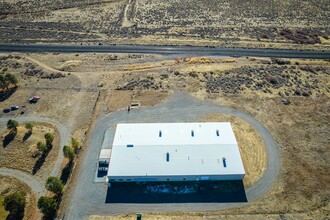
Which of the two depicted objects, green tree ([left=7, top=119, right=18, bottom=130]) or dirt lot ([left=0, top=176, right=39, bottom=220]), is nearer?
dirt lot ([left=0, top=176, right=39, bottom=220])

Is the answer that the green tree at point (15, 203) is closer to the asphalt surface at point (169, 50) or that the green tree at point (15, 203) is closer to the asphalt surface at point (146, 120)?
the asphalt surface at point (146, 120)

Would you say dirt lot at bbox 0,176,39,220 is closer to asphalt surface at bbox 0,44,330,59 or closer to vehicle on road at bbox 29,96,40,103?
vehicle on road at bbox 29,96,40,103

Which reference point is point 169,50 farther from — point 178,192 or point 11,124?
point 178,192

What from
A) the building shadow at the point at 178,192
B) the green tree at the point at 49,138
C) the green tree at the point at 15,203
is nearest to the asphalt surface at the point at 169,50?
the green tree at the point at 49,138

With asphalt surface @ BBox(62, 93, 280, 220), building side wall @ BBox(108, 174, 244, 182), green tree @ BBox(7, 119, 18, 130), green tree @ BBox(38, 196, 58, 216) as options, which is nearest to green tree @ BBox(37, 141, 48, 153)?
asphalt surface @ BBox(62, 93, 280, 220)

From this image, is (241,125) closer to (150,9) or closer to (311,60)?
(311,60)

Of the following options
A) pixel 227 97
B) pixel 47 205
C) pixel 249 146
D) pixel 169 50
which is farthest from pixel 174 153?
pixel 169 50
